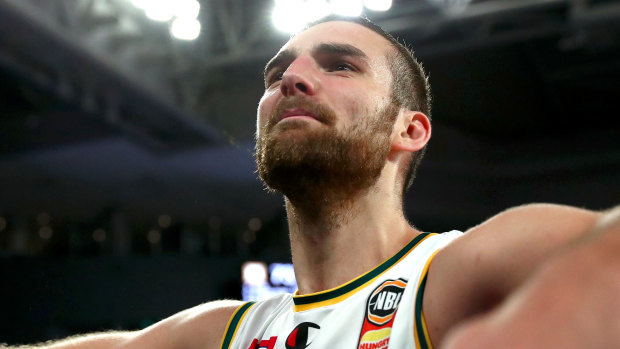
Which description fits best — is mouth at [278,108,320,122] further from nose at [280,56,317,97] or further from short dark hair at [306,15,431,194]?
short dark hair at [306,15,431,194]

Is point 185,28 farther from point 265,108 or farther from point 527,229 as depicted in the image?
point 527,229

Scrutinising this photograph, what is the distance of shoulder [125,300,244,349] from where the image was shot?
1.69 m

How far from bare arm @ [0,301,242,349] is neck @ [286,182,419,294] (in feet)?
0.98

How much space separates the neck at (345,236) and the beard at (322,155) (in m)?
0.03

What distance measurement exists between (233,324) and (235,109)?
18.9 feet

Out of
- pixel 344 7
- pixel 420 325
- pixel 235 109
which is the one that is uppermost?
pixel 344 7

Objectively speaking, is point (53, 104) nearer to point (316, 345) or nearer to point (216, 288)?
point (216, 288)

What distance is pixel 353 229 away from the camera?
5.02 feet

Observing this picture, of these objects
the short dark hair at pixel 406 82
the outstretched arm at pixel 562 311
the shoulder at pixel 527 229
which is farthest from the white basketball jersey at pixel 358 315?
the outstretched arm at pixel 562 311

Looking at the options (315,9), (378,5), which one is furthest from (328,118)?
(378,5)

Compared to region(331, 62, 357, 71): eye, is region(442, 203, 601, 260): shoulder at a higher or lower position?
lower

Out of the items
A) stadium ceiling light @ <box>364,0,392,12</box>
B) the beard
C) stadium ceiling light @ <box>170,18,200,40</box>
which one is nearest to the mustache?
the beard

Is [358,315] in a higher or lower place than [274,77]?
lower

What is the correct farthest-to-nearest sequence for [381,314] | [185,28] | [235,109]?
[235,109], [185,28], [381,314]
